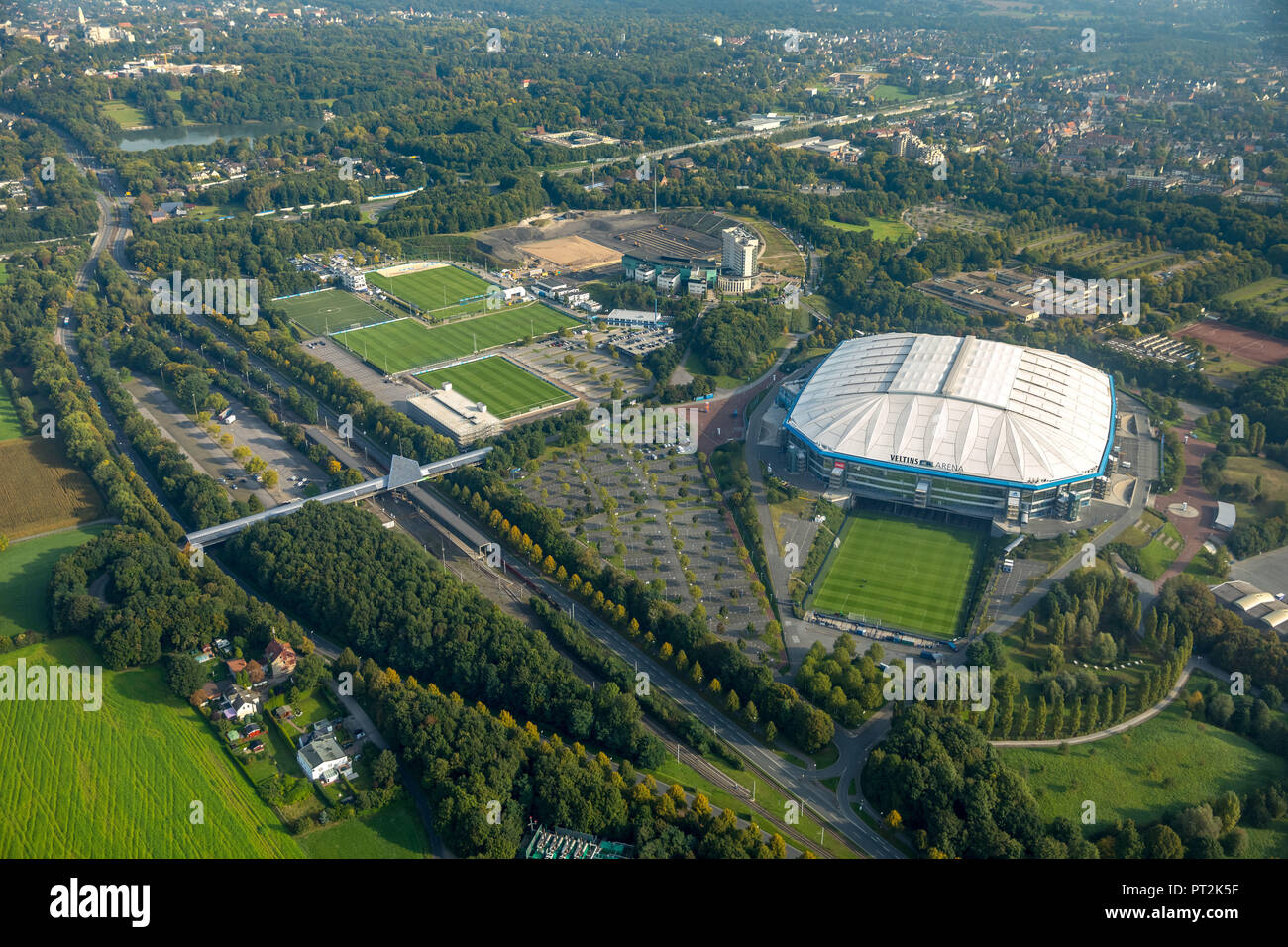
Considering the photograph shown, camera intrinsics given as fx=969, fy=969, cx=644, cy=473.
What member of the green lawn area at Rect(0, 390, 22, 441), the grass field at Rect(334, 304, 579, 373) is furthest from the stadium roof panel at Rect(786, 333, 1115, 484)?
the green lawn area at Rect(0, 390, 22, 441)

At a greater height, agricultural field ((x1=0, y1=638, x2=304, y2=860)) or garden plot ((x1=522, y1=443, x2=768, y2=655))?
garden plot ((x1=522, y1=443, x2=768, y2=655))

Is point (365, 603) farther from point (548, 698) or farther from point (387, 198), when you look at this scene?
point (387, 198)

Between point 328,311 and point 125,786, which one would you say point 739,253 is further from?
point 125,786

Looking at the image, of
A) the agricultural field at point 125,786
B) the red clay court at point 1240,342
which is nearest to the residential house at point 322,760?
the agricultural field at point 125,786

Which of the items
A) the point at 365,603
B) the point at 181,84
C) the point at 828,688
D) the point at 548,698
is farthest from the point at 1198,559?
the point at 181,84

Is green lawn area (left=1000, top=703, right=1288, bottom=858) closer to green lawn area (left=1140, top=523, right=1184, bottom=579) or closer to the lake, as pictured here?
green lawn area (left=1140, top=523, right=1184, bottom=579)

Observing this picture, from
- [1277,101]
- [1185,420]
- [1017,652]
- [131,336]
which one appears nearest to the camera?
[1017,652]
